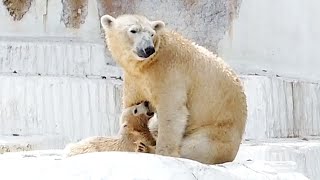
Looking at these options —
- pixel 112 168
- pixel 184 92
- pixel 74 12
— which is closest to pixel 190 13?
pixel 74 12

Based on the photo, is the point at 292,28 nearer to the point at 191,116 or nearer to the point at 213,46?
the point at 213,46

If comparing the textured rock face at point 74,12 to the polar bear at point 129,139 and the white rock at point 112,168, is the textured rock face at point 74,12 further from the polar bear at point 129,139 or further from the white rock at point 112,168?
the white rock at point 112,168

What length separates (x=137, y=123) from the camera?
449 centimetres

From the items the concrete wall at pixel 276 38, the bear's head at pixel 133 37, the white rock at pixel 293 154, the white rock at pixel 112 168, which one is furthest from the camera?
the concrete wall at pixel 276 38

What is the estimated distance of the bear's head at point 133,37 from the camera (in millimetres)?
4488

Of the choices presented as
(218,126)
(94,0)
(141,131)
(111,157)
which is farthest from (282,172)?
(94,0)

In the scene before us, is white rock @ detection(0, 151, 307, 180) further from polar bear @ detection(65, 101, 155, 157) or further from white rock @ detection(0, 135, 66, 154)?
white rock @ detection(0, 135, 66, 154)

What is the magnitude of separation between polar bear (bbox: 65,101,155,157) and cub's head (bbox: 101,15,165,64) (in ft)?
1.02

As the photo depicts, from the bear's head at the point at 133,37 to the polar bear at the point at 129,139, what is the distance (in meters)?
0.30

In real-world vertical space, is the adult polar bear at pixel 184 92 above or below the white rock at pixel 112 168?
above

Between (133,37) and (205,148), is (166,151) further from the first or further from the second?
(133,37)

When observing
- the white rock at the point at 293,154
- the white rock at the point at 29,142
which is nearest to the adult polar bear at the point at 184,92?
the white rock at the point at 293,154

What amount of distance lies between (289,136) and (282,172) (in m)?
5.65

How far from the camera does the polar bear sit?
4391mm
